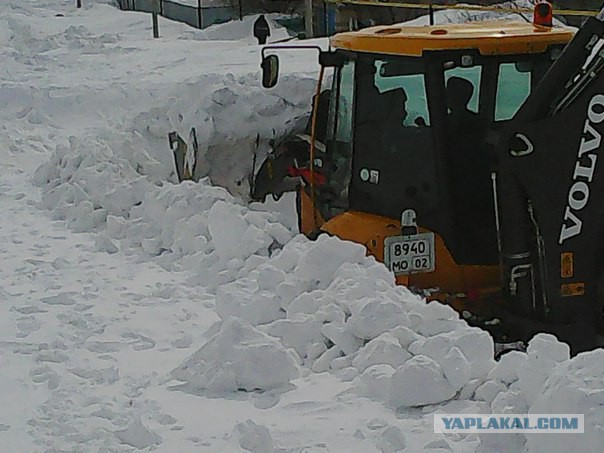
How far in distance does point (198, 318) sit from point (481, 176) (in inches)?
71.1

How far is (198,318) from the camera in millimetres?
6004

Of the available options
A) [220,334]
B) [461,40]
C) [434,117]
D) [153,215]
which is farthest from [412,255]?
[153,215]

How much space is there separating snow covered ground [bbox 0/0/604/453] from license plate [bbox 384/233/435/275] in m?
0.43

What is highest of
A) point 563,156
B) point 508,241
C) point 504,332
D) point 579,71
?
point 579,71

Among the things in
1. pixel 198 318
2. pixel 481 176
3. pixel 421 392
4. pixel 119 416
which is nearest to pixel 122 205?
pixel 198 318

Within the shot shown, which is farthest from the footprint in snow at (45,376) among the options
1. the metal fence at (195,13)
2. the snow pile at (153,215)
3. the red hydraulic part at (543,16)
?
the metal fence at (195,13)

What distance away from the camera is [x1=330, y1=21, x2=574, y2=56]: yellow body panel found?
570 centimetres

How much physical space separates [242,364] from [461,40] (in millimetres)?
2234

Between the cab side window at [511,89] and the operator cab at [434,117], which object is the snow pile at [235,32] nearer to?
the operator cab at [434,117]

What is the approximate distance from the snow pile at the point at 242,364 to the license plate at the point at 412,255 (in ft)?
4.23

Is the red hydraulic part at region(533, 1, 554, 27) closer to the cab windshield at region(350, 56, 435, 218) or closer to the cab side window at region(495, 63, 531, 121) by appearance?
the cab side window at region(495, 63, 531, 121)

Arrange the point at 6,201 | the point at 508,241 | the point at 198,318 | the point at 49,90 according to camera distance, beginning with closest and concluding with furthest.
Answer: the point at 508,241 < the point at 198,318 < the point at 6,201 < the point at 49,90

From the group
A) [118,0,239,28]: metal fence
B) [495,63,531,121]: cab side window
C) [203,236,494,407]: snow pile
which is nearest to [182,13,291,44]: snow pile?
[118,0,239,28]: metal fence

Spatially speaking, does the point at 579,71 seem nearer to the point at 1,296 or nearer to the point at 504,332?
the point at 504,332
